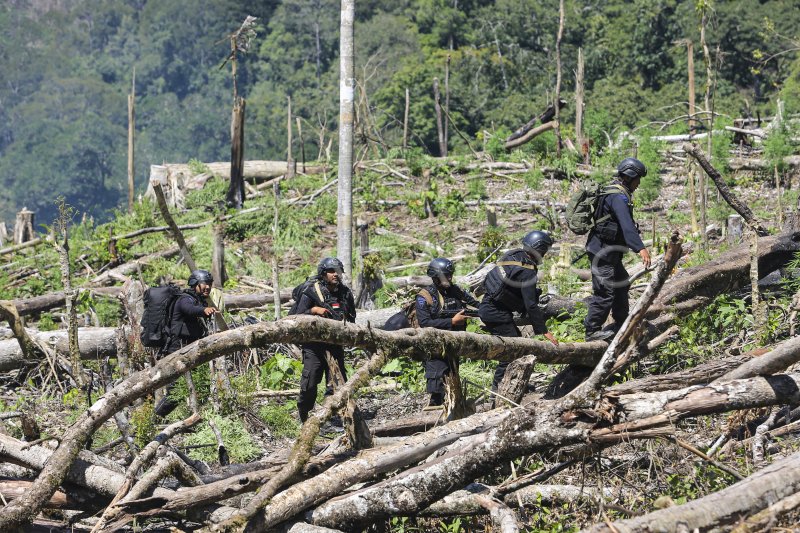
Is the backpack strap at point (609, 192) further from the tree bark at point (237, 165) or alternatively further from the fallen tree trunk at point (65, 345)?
the tree bark at point (237, 165)

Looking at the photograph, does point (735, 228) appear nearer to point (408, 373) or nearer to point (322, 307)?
point (408, 373)

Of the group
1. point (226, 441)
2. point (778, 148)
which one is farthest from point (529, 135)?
point (226, 441)

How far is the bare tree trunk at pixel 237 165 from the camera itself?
817 inches

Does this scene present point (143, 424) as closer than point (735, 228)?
Yes

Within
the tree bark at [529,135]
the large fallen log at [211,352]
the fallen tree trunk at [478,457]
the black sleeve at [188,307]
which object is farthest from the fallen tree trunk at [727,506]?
the tree bark at [529,135]

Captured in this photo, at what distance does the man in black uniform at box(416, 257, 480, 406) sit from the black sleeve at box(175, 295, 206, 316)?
2.23 metres

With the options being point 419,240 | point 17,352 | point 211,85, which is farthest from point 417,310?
point 211,85

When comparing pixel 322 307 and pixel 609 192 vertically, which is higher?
pixel 609 192

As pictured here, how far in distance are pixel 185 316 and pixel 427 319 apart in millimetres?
2572

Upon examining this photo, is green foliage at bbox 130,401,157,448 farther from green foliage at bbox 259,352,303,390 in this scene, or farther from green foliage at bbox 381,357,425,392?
green foliage at bbox 381,357,425,392

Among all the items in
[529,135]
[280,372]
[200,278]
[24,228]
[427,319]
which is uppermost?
[529,135]

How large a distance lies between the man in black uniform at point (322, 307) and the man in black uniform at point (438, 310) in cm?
69

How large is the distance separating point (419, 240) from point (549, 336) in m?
9.19

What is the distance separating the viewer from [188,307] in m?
9.66
